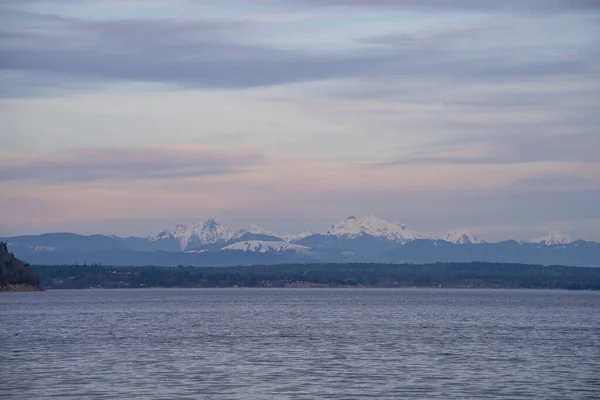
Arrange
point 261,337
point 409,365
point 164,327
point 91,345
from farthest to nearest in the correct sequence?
point 164,327, point 261,337, point 91,345, point 409,365

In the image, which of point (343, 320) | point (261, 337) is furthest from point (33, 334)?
point (343, 320)

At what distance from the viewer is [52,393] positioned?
5194 cm

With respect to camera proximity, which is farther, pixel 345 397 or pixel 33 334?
pixel 33 334

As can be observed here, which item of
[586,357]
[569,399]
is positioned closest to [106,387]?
[569,399]

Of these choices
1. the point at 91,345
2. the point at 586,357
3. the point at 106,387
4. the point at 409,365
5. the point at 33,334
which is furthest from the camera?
the point at 33,334

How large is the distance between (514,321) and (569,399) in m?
81.4

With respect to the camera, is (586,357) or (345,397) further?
(586,357)

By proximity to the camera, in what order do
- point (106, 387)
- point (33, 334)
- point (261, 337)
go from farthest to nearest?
point (33, 334), point (261, 337), point (106, 387)

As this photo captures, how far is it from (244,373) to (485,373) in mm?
14975

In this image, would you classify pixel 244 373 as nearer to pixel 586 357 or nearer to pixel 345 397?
pixel 345 397

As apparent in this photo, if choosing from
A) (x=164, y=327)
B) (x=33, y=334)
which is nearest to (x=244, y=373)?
(x=33, y=334)

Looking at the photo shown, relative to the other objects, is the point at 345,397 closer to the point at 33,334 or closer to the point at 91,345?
the point at 91,345

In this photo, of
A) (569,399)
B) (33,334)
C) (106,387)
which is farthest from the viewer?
(33,334)

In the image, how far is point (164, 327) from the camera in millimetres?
110125
